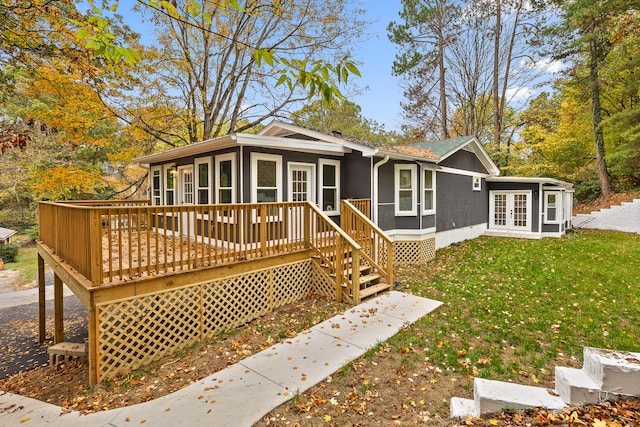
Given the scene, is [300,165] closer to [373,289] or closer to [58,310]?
[373,289]

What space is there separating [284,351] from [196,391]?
51.2 inches

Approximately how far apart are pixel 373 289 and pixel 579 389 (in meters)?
4.33

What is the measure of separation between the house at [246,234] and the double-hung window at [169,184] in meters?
0.07

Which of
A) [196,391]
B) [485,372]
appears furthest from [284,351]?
[485,372]

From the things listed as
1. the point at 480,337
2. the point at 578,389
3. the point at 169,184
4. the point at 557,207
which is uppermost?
the point at 169,184

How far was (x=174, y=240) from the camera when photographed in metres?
Result: 4.40

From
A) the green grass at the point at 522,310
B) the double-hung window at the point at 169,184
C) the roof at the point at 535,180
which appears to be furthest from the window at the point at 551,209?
the double-hung window at the point at 169,184

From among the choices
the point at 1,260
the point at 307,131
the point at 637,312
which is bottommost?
the point at 1,260

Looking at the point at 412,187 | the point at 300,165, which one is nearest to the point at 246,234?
the point at 300,165

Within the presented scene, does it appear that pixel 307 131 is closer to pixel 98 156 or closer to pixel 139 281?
pixel 139 281

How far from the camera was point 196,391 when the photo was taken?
3758 mm

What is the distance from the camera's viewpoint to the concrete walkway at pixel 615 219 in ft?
46.2

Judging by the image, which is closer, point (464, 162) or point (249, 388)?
point (249, 388)

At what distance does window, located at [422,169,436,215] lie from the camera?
34.0 feet
